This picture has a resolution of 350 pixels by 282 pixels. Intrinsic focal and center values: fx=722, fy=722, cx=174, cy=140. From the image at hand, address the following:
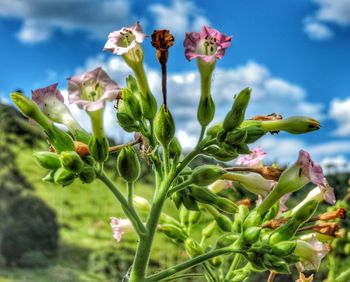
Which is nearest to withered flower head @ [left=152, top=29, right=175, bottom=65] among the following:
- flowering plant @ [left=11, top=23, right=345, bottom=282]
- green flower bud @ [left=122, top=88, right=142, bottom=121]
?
flowering plant @ [left=11, top=23, right=345, bottom=282]

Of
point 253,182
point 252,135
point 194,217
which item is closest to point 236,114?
point 252,135

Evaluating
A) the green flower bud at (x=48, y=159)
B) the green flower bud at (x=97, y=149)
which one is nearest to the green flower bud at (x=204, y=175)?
the green flower bud at (x=97, y=149)

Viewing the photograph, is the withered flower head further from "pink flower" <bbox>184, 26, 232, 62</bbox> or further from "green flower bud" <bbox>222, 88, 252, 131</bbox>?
"green flower bud" <bbox>222, 88, 252, 131</bbox>

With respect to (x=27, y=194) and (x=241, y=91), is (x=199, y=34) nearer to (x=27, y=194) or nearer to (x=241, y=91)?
(x=241, y=91)

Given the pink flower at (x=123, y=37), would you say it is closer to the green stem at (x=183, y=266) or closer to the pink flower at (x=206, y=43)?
the pink flower at (x=206, y=43)

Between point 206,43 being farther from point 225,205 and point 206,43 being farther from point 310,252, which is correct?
point 310,252

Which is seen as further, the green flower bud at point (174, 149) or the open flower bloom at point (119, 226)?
the open flower bloom at point (119, 226)
